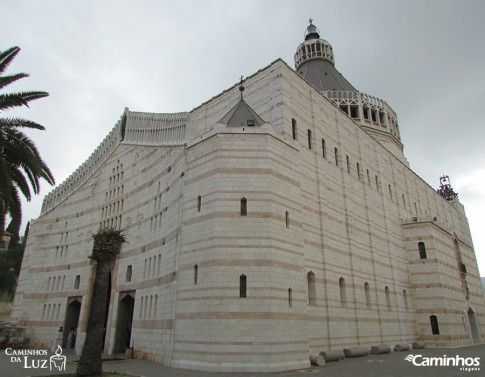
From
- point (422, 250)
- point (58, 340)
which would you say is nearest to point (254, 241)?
point (58, 340)

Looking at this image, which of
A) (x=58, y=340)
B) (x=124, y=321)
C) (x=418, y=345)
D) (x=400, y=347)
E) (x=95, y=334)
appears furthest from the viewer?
(x=418, y=345)

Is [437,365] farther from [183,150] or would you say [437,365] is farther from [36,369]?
[36,369]

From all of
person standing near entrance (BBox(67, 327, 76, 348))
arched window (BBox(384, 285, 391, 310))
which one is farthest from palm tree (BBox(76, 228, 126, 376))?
arched window (BBox(384, 285, 391, 310))

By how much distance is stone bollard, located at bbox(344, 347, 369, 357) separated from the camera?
2033cm

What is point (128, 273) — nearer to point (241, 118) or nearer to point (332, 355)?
point (241, 118)

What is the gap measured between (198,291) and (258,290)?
2689mm

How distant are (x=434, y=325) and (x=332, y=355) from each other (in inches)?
589

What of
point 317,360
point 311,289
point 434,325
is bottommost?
point 317,360

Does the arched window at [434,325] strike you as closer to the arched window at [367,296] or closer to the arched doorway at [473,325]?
the arched doorway at [473,325]

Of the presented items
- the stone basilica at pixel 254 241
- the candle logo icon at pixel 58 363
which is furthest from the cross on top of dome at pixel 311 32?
the candle logo icon at pixel 58 363

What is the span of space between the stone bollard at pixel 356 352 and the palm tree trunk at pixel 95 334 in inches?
514

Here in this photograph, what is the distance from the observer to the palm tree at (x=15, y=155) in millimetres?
14305

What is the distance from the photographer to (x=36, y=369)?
16.3 m

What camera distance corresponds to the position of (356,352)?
20.7m
